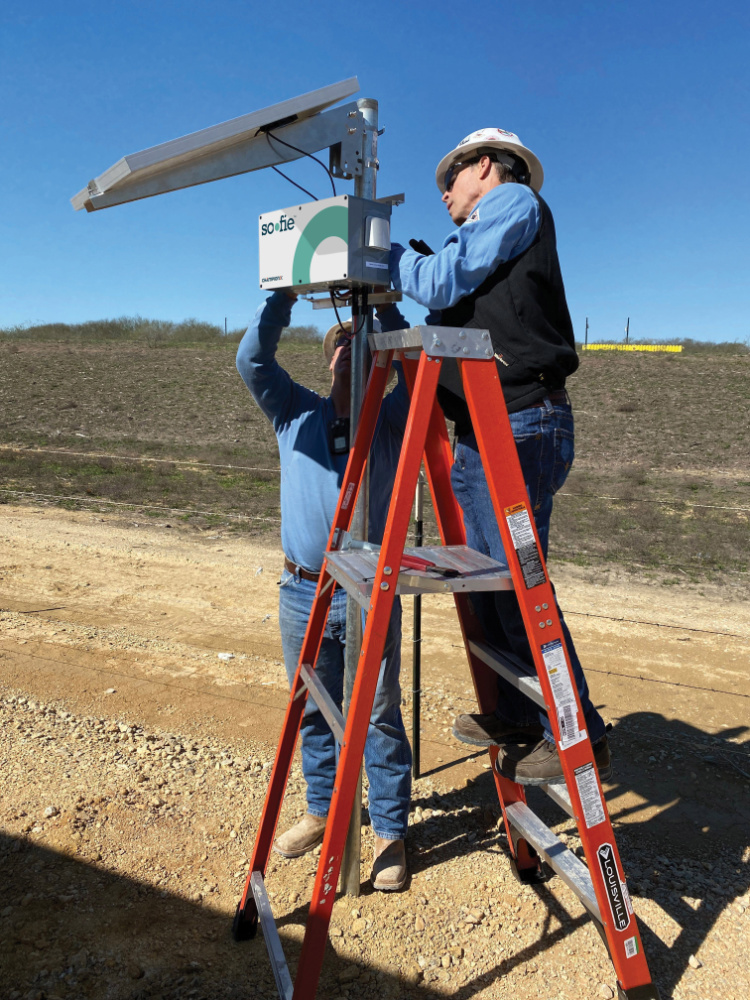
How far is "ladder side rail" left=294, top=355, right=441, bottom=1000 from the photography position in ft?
6.61

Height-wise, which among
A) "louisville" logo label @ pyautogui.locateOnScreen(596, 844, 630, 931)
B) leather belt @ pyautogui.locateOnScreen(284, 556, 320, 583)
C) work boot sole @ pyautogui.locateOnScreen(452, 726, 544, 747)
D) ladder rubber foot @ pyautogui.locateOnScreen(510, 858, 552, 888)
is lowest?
ladder rubber foot @ pyautogui.locateOnScreen(510, 858, 552, 888)

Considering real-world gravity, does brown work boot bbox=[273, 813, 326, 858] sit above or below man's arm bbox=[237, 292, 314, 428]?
below

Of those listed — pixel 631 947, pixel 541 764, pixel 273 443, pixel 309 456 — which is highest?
pixel 309 456

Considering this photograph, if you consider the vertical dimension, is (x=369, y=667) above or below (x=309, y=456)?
below

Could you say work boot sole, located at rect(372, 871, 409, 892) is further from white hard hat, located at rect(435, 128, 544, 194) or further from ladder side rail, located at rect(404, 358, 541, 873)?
white hard hat, located at rect(435, 128, 544, 194)

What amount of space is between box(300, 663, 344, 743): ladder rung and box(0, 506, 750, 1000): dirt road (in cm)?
107

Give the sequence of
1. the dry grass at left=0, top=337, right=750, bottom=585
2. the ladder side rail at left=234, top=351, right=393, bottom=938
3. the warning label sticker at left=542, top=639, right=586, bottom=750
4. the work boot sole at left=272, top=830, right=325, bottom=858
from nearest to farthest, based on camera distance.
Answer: the warning label sticker at left=542, top=639, right=586, bottom=750 → the ladder side rail at left=234, top=351, right=393, bottom=938 → the work boot sole at left=272, top=830, right=325, bottom=858 → the dry grass at left=0, top=337, right=750, bottom=585

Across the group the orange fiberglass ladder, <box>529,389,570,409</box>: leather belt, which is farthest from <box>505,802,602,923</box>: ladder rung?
<box>529,389,570,409</box>: leather belt

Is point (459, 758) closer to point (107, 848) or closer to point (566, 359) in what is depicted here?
point (107, 848)

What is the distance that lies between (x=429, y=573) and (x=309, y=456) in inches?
50.6

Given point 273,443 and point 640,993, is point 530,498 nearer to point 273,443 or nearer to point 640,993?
point 640,993

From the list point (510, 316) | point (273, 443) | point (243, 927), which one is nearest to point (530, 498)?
point (510, 316)

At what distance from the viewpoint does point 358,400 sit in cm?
267

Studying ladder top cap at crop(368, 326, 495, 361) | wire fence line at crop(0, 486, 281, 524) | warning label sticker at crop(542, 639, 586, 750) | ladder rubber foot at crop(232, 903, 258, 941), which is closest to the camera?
ladder top cap at crop(368, 326, 495, 361)
